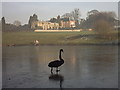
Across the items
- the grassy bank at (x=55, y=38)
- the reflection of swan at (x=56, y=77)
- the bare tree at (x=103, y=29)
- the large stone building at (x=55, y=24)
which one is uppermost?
the large stone building at (x=55, y=24)

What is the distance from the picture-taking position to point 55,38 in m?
16.3

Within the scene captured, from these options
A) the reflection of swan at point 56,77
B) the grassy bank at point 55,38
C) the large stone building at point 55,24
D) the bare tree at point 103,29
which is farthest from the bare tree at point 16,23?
the reflection of swan at point 56,77

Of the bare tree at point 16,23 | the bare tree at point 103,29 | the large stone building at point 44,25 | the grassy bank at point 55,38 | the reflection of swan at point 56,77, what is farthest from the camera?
the large stone building at point 44,25

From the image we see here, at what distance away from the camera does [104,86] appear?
12.6ft

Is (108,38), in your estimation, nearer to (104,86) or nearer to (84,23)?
(84,23)

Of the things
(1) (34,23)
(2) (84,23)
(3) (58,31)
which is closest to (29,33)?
(1) (34,23)

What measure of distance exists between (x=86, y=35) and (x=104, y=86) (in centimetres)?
1267

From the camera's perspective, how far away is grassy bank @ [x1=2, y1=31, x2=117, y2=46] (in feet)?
52.7

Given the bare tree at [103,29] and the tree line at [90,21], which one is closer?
the tree line at [90,21]

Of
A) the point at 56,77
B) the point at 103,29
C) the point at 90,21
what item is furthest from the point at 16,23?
the point at 56,77

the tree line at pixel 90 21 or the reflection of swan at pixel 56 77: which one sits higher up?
the tree line at pixel 90 21

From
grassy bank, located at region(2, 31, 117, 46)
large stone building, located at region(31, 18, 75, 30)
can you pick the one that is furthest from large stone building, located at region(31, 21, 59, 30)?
grassy bank, located at region(2, 31, 117, 46)

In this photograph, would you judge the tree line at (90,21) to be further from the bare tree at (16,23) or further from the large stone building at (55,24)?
the large stone building at (55,24)

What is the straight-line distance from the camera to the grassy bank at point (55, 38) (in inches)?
632
